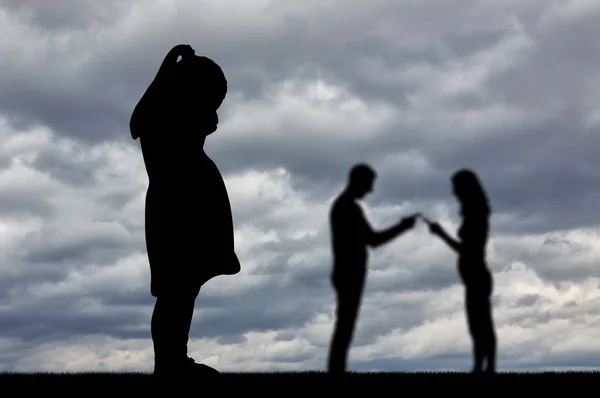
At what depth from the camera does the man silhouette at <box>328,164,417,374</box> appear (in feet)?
19.6

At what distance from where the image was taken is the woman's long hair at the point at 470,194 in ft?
20.6

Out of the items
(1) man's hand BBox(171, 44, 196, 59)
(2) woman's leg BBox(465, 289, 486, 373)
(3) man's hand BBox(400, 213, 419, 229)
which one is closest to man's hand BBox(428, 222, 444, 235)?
(3) man's hand BBox(400, 213, 419, 229)

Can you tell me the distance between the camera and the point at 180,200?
1059cm

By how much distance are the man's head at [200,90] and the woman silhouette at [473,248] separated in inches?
211

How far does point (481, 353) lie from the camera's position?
6438mm
